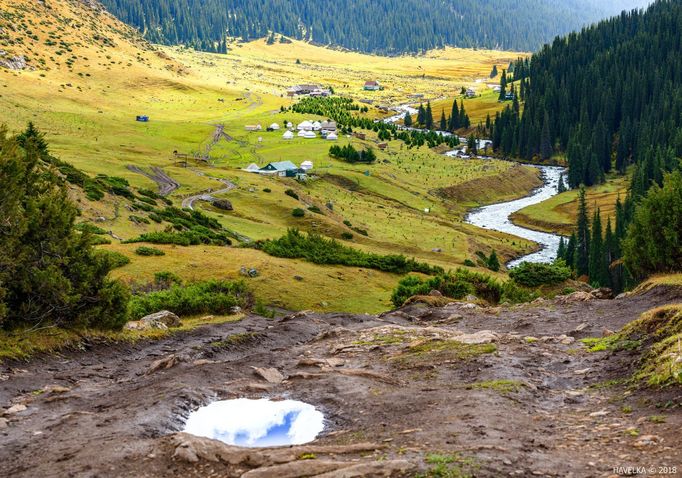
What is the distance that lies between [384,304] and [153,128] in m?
127

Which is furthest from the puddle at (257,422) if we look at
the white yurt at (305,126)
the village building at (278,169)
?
the white yurt at (305,126)

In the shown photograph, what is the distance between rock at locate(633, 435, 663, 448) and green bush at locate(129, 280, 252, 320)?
25.4 metres

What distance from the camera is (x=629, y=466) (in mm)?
12008

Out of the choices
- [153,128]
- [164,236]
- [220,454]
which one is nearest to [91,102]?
[153,128]

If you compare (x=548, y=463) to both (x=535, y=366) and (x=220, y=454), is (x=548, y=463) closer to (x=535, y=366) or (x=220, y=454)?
(x=220, y=454)

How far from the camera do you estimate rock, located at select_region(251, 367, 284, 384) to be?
21250 millimetres

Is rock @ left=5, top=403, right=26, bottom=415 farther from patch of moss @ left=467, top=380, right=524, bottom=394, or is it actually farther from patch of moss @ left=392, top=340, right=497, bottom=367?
patch of moss @ left=467, top=380, right=524, bottom=394

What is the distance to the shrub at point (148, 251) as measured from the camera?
4651 cm

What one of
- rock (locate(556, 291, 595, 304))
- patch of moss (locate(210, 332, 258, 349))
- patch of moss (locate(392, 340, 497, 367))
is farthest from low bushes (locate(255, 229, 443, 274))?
patch of moss (locate(392, 340, 497, 367))

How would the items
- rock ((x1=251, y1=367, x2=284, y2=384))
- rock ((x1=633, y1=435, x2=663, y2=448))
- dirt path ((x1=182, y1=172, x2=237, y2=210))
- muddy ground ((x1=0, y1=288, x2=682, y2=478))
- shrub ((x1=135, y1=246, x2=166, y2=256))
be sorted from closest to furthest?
1. rock ((x1=633, y1=435, x2=663, y2=448))
2. muddy ground ((x1=0, y1=288, x2=682, y2=478))
3. rock ((x1=251, y1=367, x2=284, y2=384))
4. shrub ((x1=135, y1=246, x2=166, y2=256))
5. dirt path ((x1=182, y1=172, x2=237, y2=210))

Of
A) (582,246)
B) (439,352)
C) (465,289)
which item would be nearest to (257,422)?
(439,352)

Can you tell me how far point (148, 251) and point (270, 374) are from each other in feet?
90.9

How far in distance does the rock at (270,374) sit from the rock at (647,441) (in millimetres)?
11033

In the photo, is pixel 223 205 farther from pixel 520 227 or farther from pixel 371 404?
pixel 371 404
